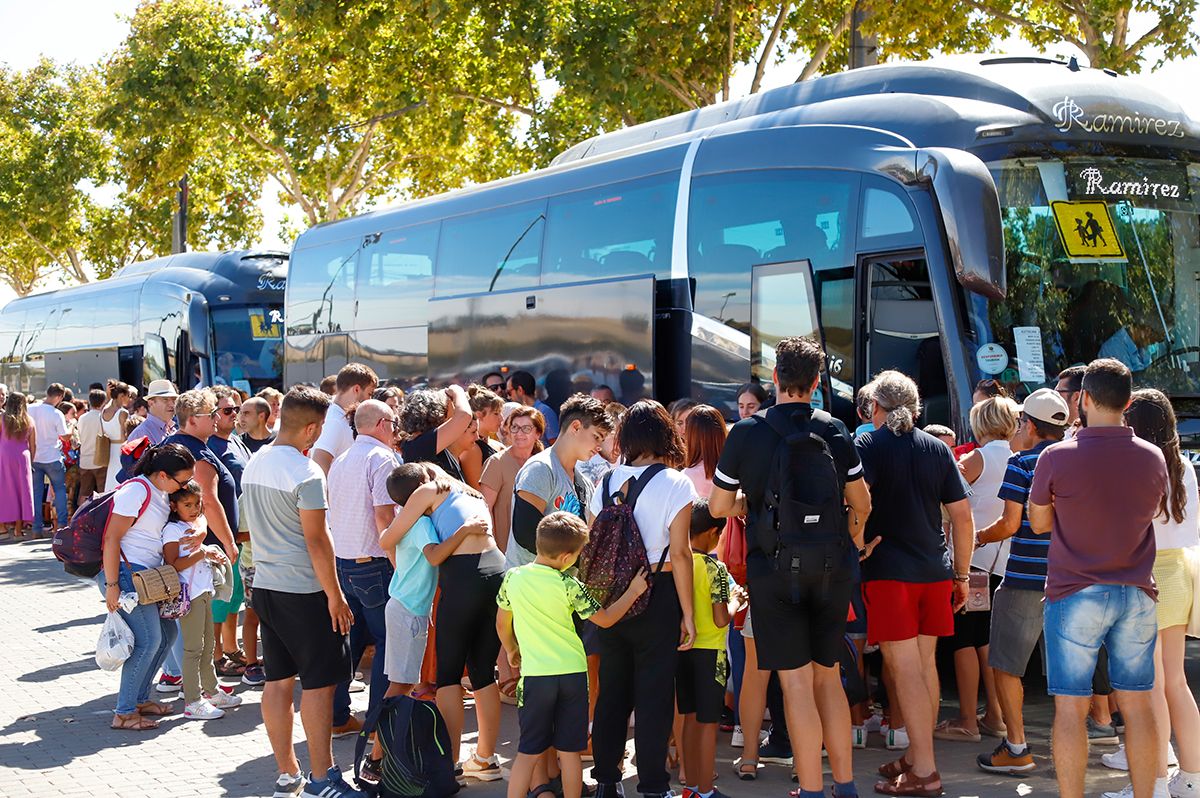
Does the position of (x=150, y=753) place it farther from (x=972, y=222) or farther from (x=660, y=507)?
(x=972, y=222)

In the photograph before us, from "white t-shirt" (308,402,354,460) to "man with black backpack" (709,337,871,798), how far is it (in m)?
3.49

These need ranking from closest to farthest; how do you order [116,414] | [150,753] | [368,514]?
[368,514]
[150,753]
[116,414]

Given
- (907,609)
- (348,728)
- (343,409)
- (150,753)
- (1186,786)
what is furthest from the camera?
(343,409)

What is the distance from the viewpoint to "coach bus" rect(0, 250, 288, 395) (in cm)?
2222

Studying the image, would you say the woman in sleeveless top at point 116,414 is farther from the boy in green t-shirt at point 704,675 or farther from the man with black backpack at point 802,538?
the man with black backpack at point 802,538

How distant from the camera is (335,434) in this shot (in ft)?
28.5

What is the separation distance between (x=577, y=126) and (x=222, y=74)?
10.8 m

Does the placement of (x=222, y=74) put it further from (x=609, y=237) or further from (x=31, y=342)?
(x=609, y=237)

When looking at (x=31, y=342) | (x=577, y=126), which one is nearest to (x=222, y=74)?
(x=31, y=342)

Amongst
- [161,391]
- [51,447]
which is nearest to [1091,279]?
[161,391]

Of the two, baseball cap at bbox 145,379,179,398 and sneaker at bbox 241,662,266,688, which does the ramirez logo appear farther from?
baseball cap at bbox 145,379,179,398

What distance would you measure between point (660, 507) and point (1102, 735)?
3254 millimetres

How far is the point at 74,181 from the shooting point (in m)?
45.1

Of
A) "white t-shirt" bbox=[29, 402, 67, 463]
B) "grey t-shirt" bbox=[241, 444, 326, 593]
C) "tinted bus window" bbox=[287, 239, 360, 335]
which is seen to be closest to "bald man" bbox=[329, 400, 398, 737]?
"grey t-shirt" bbox=[241, 444, 326, 593]
